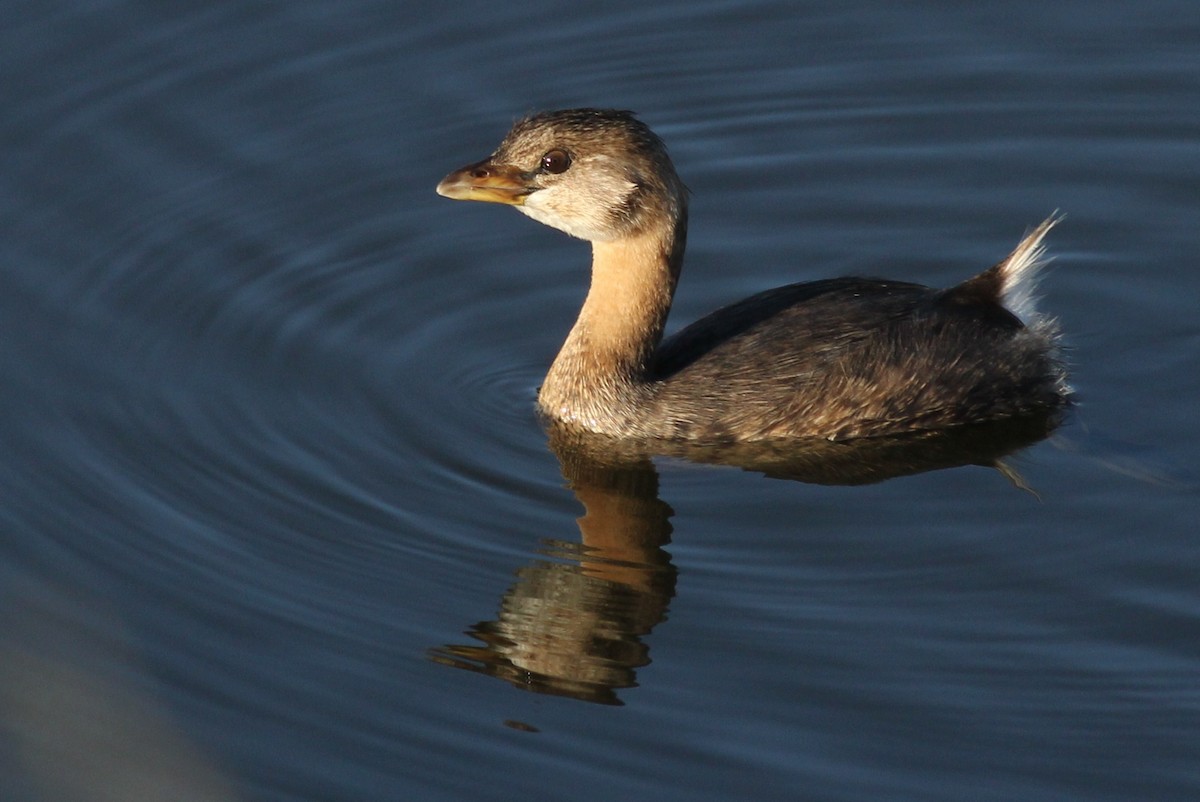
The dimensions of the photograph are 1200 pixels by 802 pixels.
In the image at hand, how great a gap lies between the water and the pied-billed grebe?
32 cm

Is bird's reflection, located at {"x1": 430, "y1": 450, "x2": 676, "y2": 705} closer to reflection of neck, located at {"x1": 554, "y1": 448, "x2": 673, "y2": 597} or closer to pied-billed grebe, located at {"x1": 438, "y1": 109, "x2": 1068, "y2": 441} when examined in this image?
reflection of neck, located at {"x1": 554, "y1": 448, "x2": 673, "y2": 597}

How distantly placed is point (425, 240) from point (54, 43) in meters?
2.57

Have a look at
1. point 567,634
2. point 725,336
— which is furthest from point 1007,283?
point 567,634

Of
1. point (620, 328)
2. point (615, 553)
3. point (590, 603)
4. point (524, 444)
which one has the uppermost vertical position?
point (620, 328)

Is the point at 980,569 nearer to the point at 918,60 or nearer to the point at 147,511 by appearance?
the point at 147,511

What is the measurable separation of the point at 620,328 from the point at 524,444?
658 millimetres

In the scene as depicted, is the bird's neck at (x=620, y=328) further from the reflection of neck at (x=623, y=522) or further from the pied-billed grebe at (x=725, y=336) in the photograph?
the reflection of neck at (x=623, y=522)

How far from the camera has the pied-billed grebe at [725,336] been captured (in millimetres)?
9109

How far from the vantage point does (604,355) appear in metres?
9.37

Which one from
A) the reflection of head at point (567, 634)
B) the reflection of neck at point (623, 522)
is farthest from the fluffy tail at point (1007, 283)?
the reflection of head at point (567, 634)

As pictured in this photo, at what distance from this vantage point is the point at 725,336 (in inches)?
367

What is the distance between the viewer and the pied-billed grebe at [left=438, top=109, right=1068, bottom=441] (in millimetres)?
A: 9109

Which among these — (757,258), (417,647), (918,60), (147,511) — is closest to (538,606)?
(417,647)

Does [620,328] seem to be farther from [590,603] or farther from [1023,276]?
[1023,276]
